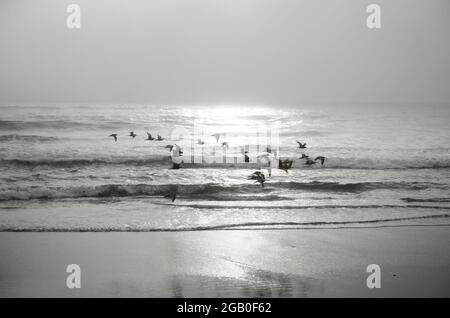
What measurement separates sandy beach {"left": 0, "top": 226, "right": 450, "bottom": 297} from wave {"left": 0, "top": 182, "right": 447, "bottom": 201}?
3.55m

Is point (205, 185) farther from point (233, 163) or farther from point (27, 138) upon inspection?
point (27, 138)

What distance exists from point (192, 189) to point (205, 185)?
51cm

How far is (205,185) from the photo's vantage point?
11883 millimetres

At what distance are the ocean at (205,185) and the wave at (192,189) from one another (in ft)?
0.09

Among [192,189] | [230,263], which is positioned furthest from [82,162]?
[230,263]

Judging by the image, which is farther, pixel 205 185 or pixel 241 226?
pixel 205 185

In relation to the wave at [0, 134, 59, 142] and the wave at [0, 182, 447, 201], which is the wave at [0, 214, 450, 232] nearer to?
the wave at [0, 182, 447, 201]

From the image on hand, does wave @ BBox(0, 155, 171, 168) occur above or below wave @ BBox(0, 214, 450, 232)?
above

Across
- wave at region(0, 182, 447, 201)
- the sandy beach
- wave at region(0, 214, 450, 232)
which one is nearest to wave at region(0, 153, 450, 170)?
wave at region(0, 182, 447, 201)

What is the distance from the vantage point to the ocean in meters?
8.21

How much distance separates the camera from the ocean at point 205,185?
8.21m

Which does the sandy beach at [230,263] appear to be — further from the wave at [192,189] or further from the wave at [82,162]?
the wave at [82,162]

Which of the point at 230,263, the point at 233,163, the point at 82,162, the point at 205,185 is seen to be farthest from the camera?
the point at 233,163
